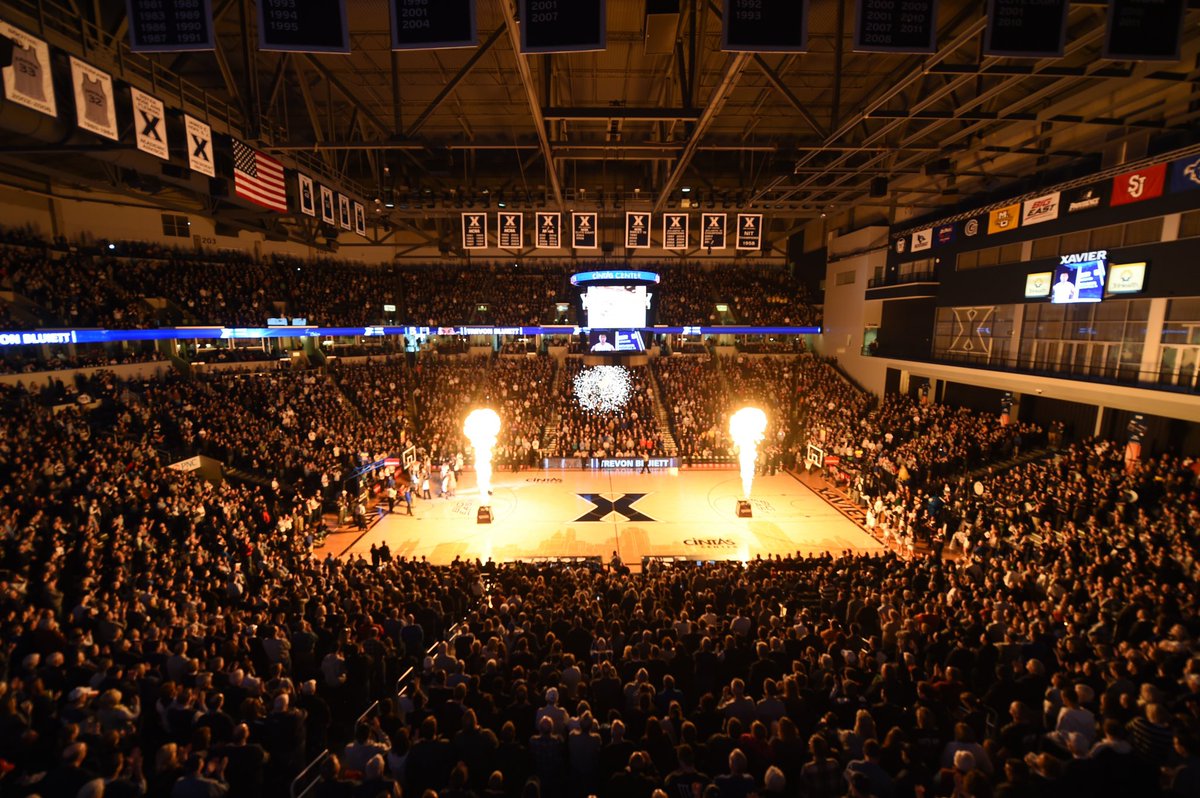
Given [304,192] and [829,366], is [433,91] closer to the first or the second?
[304,192]

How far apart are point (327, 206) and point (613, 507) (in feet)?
41.6

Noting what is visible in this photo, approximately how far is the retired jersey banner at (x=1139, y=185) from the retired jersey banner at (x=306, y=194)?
2248 centimetres

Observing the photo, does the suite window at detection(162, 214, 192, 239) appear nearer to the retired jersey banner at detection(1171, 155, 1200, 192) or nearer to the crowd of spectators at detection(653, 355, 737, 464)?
the crowd of spectators at detection(653, 355, 737, 464)

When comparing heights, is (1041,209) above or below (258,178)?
above

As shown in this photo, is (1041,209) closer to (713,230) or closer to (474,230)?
(713,230)

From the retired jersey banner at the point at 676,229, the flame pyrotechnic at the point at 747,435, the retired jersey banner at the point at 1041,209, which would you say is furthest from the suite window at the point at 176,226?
the retired jersey banner at the point at 1041,209

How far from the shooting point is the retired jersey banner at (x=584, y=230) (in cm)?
1602

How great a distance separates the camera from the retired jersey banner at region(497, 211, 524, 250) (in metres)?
15.8

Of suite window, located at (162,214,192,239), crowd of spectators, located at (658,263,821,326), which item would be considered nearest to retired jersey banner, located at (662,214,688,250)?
crowd of spectators, located at (658,263,821,326)

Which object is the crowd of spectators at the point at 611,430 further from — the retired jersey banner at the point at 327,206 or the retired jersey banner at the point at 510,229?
the retired jersey banner at the point at 327,206

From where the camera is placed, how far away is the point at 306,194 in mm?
13398

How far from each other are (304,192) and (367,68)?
4396 mm

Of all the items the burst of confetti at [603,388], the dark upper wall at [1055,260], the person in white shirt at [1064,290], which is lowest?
the burst of confetti at [603,388]

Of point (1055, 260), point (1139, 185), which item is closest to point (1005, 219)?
point (1055, 260)
